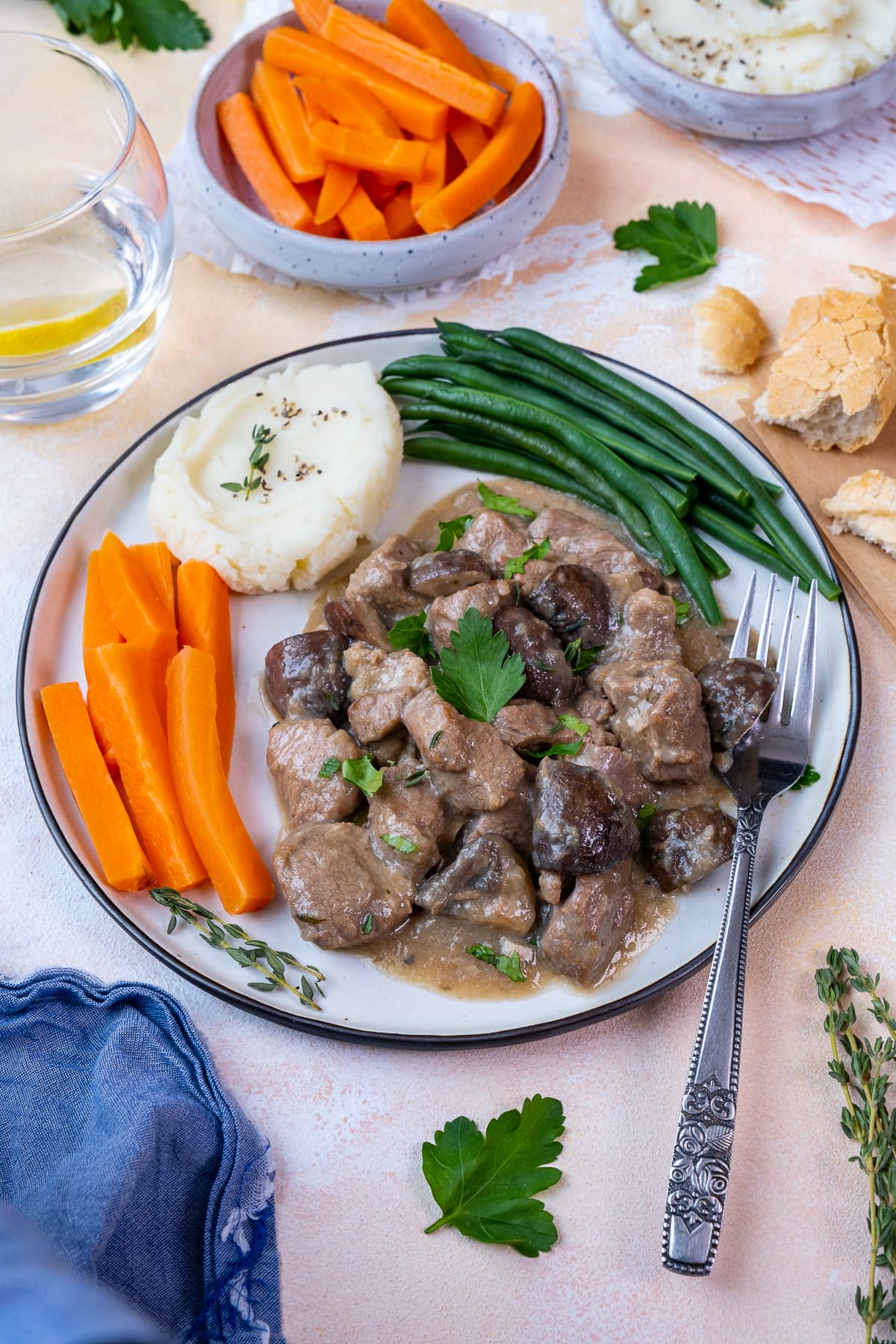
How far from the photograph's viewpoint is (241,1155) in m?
2.96

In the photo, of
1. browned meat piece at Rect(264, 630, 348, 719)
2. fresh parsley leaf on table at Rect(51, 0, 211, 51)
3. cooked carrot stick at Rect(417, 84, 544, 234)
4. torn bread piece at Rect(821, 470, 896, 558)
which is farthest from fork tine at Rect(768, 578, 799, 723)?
fresh parsley leaf on table at Rect(51, 0, 211, 51)

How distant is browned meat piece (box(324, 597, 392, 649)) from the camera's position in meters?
3.77

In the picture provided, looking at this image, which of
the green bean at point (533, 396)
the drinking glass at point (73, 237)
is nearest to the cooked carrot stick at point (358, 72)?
the drinking glass at point (73, 237)

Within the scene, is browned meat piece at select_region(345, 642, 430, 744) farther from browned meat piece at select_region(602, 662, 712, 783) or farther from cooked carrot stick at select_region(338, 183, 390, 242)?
cooked carrot stick at select_region(338, 183, 390, 242)

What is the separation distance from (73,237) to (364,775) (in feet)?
8.19

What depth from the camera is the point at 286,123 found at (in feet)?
15.5

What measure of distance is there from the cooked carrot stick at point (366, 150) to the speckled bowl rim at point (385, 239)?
0.91 ft

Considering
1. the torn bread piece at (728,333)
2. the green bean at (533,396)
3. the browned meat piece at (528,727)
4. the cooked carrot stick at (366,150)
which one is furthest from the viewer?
the cooked carrot stick at (366,150)

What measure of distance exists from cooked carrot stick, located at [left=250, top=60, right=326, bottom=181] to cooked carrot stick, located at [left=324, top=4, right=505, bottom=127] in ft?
0.95

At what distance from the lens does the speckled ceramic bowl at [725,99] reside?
4.80 metres

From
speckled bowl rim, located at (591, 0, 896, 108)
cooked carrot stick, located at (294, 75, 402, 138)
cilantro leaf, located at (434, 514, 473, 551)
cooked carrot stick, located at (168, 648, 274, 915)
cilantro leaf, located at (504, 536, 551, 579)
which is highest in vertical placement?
speckled bowl rim, located at (591, 0, 896, 108)

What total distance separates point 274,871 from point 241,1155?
77cm

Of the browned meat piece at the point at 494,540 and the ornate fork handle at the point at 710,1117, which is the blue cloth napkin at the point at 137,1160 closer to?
the ornate fork handle at the point at 710,1117

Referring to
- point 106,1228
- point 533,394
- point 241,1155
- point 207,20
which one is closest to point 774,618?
point 533,394
